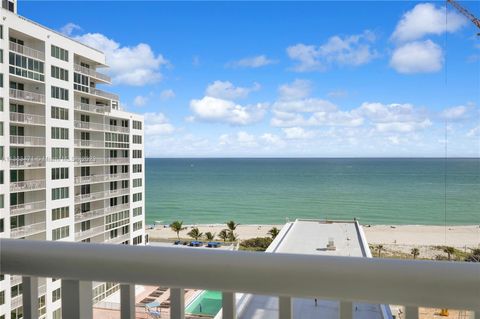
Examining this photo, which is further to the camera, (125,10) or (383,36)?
(383,36)

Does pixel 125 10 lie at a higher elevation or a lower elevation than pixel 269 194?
higher

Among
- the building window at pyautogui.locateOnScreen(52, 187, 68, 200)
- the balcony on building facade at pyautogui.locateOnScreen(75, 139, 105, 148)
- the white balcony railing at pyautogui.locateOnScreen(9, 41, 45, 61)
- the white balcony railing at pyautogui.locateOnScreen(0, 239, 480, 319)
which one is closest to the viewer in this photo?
the white balcony railing at pyautogui.locateOnScreen(0, 239, 480, 319)

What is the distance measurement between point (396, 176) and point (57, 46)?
150 feet

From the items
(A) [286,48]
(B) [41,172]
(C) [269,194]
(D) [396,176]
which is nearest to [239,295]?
(B) [41,172]

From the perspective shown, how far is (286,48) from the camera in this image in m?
37.7

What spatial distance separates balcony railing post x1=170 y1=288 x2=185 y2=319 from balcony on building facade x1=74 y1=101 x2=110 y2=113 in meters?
11.1

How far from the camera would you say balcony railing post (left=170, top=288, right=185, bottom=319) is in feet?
1.97

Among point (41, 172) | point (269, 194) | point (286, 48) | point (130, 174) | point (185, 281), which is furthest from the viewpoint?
point (286, 48)

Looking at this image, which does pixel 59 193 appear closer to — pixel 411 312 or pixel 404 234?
pixel 411 312

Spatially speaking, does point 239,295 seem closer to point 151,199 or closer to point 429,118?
point 151,199

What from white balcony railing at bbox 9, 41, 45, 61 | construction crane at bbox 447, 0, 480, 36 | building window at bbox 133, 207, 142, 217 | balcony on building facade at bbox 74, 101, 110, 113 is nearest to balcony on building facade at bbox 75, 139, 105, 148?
balcony on building facade at bbox 74, 101, 110, 113

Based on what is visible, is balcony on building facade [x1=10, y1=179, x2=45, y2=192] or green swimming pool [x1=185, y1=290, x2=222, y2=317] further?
balcony on building facade [x1=10, y1=179, x2=45, y2=192]

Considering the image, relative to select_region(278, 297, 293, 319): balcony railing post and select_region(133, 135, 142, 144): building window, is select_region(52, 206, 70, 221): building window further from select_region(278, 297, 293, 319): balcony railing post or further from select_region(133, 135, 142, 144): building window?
select_region(278, 297, 293, 319): balcony railing post

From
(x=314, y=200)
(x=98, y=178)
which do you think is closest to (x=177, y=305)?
(x=98, y=178)
